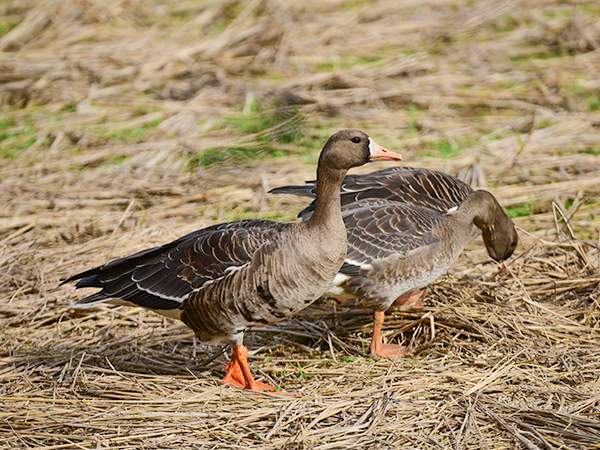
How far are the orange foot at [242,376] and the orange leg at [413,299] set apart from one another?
1.56 meters

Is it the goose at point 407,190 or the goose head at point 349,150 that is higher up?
the goose head at point 349,150

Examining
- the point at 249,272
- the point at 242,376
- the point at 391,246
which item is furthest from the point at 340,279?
the point at 242,376

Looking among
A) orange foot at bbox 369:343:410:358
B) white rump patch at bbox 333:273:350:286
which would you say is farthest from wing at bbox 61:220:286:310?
orange foot at bbox 369:343:410:358

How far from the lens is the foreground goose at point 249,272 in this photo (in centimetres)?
418

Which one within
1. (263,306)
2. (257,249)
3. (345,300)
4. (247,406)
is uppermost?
(257,249)

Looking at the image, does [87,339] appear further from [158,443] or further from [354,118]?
[354,118]

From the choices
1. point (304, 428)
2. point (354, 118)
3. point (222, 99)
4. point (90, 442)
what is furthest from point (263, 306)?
point (222, 99)

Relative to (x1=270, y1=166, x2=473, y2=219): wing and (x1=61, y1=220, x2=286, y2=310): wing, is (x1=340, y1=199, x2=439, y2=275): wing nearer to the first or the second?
(x1=270, y1=166, x2=473, y2=219): wing

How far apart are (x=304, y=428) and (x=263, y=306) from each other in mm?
828

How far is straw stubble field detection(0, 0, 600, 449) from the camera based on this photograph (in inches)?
155

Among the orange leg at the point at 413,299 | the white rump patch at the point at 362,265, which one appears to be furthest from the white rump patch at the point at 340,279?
the orange leg at the point at 413,299

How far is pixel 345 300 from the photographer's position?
18.8 feet

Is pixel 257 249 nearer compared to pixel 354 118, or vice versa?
pixel 257 249

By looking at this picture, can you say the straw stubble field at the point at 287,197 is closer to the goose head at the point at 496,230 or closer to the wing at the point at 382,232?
the goose head at the point at 496,230
